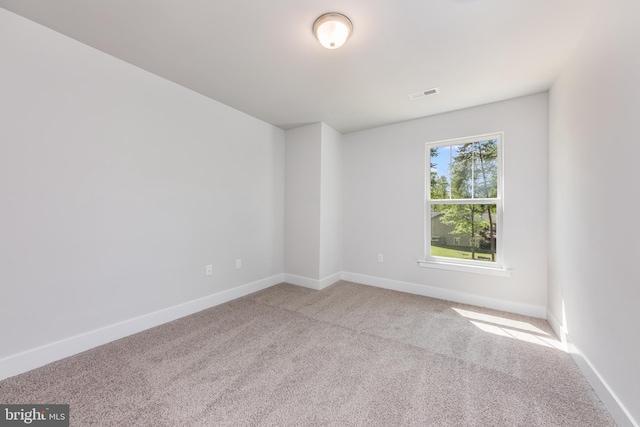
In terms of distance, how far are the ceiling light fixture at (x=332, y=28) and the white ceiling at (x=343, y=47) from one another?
43 millimetres

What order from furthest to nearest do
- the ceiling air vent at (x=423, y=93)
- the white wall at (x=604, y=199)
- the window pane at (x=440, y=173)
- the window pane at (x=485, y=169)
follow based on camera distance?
the window pane at (x=440, y=173) < the window pane at (x=485, y=169) < the ceiling air vent at (x=423, y=93) < the white wall at (x=604, y=199)

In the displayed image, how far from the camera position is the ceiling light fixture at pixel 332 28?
1723 mm

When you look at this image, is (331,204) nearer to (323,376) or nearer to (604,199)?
(323,376)

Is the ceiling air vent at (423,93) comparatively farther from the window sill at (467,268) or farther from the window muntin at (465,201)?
the window sill at (467,268)

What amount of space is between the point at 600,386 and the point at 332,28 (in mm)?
2925

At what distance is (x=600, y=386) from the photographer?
5.10 ft

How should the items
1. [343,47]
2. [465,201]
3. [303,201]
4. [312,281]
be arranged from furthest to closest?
1. [303,201]
2. [312,281]
3. [465,201]
4. [343,47]

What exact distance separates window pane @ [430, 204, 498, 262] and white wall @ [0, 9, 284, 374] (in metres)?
2.86

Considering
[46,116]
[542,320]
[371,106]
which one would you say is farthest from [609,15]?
[46,116]

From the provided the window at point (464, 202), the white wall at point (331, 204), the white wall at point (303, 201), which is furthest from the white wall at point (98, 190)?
the window at point (464, 202)

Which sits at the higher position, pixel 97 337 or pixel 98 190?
pixel 98 190

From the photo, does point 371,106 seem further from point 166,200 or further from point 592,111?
point 166,200

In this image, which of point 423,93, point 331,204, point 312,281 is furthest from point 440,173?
point 312,281

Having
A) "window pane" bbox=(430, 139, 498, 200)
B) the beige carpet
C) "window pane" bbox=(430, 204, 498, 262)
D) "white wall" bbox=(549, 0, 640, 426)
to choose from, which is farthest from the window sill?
"window pane" bbox=(430, 139, 498, 200)
